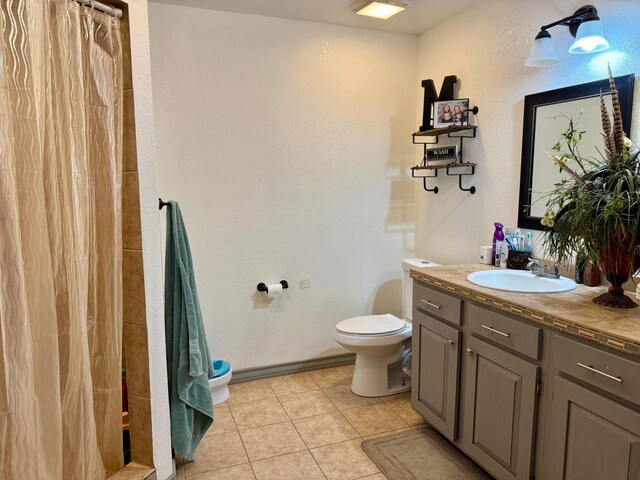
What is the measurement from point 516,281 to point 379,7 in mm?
1726

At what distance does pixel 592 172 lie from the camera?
1.68 metres

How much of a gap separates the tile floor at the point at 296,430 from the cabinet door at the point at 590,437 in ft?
2.76

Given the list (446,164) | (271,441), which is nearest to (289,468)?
(271,441)

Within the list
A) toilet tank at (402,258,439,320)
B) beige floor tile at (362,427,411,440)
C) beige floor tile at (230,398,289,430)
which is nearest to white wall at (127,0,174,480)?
beige floor tile at (230,398,289,430)

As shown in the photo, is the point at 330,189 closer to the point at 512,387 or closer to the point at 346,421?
the point at 346,421

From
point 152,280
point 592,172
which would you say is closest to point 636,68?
point 592,172

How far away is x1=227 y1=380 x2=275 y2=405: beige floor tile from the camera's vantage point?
282 cm

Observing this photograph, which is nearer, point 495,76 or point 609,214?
point 609,214

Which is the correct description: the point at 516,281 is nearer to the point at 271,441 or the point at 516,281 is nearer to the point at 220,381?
the point at 271,441

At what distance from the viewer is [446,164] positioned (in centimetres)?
287

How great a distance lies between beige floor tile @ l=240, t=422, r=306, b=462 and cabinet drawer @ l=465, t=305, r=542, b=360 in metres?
1.10

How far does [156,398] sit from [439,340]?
4.37 ft

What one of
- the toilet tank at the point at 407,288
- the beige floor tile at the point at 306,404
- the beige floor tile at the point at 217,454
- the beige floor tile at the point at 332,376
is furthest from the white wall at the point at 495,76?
the beige floor tile at the point at 217,454

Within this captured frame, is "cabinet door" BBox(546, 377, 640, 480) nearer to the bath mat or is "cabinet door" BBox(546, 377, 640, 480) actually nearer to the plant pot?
the plant pot
